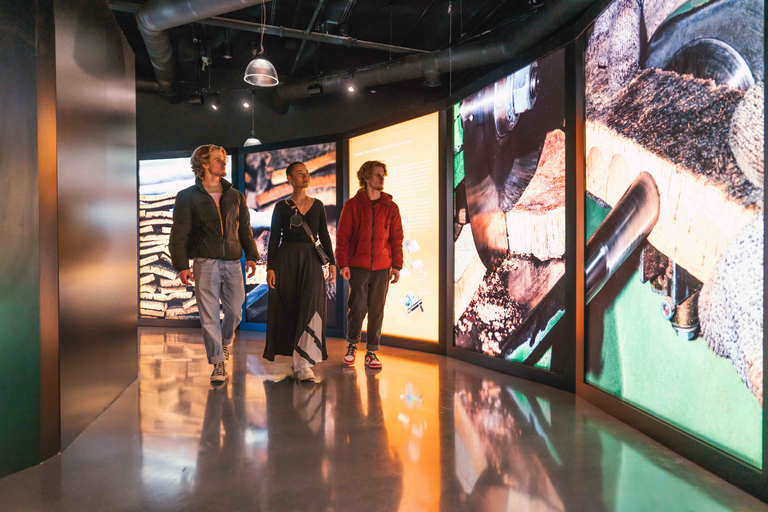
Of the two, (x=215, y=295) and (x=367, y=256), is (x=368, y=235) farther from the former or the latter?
(x=215, y=295)

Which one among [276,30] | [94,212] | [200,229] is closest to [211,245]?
[200,229]

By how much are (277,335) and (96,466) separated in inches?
64.1

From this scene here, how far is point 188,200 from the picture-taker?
10.8 ft

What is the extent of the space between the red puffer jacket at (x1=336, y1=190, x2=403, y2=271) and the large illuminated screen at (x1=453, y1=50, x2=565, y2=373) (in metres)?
0.66

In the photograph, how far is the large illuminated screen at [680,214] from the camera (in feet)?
5.95

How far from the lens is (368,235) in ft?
12.9

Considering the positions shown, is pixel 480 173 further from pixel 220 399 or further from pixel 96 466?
pixel 96 466

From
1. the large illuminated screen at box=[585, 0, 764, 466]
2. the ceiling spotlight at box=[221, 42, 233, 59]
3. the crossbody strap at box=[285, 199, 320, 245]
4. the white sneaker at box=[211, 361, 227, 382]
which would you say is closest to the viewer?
the large illuminated screen at box=[585, 0, 764, 466]

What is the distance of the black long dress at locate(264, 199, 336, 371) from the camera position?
3420 mm

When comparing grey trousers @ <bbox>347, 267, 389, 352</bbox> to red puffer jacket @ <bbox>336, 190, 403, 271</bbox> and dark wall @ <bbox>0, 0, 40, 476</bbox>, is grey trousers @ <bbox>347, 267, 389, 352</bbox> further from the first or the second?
dark wall @ <bbox>0, 0, 40, 476</bbox>

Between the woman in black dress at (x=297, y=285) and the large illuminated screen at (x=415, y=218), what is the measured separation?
4.66 feet

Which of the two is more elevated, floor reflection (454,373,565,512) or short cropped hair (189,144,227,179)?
short cropped hair (189,144,227,179)

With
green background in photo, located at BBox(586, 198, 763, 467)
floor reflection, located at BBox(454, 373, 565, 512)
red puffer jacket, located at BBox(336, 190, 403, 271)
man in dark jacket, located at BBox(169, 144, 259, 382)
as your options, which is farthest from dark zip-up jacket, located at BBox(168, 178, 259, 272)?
green background in photo, located at BBox(586, 198, 763, 467)

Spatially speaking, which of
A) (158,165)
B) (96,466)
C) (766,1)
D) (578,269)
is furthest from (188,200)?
(158,165)
